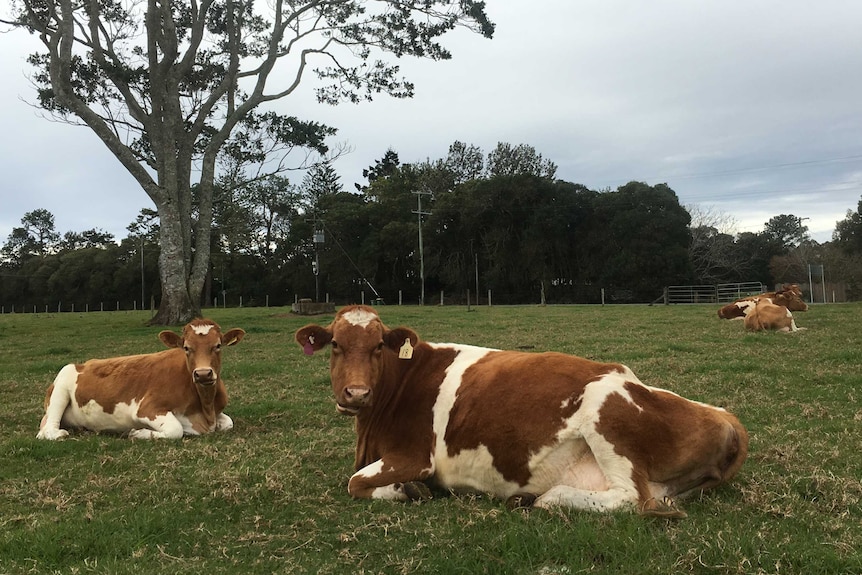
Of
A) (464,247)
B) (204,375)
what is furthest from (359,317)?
(464,247)

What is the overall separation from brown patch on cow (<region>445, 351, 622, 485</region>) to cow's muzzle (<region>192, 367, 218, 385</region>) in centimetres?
312

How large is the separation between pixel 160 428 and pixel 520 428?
13.9 feet

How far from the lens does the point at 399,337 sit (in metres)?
4.74

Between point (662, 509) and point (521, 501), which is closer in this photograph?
point (662, 509)

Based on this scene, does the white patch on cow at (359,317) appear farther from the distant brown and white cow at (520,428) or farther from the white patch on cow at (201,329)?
the white patch on cow at (201,329)

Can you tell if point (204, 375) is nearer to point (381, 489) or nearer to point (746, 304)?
point (381, 489)

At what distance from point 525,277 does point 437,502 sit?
49.4m

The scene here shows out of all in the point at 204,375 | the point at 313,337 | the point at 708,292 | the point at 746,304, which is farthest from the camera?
the point at 708,292

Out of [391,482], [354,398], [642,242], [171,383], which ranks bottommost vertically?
[391,482]

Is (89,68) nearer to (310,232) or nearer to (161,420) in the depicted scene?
(161,420)

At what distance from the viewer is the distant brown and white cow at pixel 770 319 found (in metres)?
15.7

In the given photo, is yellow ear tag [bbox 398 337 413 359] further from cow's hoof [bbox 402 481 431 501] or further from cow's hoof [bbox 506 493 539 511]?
cow's hoof [bbox 506 493 539 511]

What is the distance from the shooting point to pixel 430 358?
495cm

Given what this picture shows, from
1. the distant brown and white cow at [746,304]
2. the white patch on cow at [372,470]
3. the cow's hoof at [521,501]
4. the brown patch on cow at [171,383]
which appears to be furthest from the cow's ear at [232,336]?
the distant brown and white cow at [746,304]
